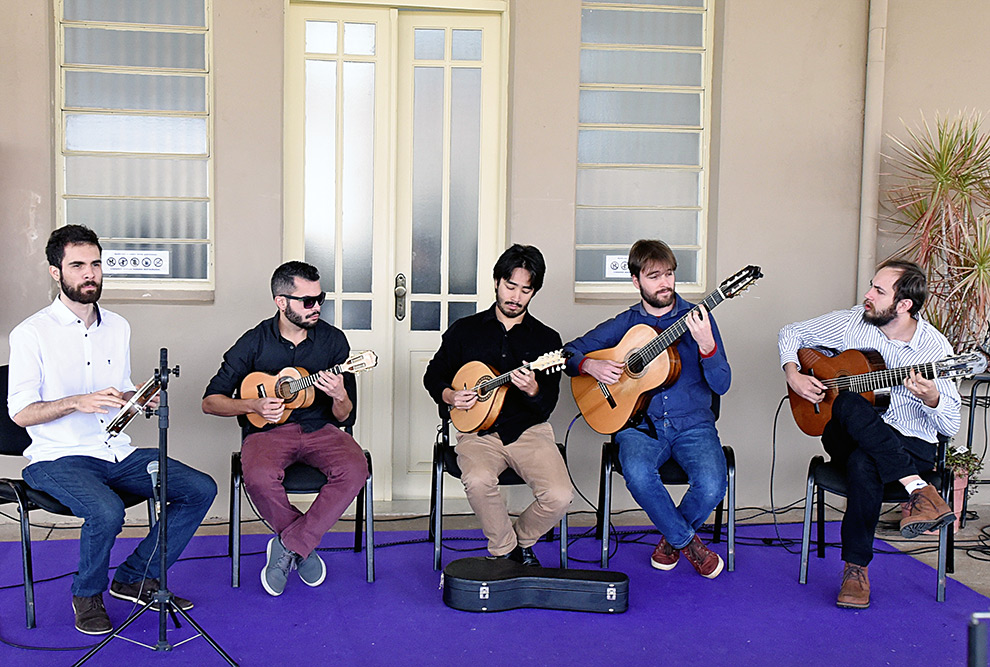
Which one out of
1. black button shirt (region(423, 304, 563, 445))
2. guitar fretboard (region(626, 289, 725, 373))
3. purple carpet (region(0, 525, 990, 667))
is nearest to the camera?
purple carpet (region(0, 525, 990, 667))

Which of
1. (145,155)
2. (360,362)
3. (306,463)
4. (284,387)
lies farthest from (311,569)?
(145,155)

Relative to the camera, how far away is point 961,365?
3.28 meters

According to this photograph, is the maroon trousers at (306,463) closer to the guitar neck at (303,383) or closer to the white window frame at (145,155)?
the guitar neck at (303,383)

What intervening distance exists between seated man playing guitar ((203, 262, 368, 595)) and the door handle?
860 millimetres

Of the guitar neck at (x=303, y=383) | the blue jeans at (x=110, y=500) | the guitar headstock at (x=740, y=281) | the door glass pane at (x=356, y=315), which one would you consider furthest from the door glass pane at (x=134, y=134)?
the guitar headstock at (x=740, y=281)

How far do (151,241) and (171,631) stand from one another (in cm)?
202

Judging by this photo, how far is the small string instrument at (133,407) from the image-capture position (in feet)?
9.65

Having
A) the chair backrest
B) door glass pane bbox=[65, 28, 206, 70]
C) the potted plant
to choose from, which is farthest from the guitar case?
door glass pane bbox=[65, 28, 206, 70]

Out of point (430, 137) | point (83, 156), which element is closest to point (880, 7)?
point (430, 137)

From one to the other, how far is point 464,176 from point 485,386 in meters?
1.40

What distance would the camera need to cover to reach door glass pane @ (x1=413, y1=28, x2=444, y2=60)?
14.8 feet

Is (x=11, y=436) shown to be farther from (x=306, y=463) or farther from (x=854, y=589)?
(x=854, y=589)

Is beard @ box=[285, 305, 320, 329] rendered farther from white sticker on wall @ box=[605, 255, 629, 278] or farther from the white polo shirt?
white sticker on wall @ box=[605, 255, 629, 278]

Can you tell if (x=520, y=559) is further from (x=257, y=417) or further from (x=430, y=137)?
(x=430, y=137)
